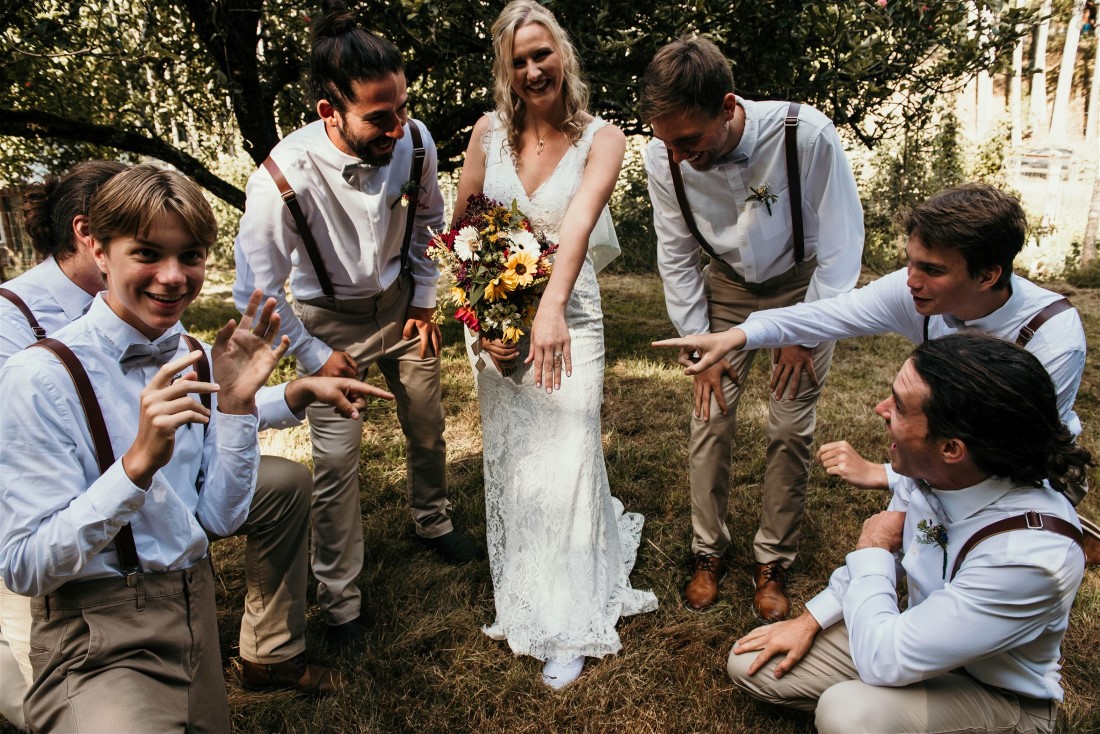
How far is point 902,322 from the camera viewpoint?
306 centimetres

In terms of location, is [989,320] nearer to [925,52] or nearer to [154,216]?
[154,216]

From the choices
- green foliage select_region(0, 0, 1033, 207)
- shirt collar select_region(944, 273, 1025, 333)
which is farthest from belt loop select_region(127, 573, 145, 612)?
green foliage select_region(0, 0, 1033, 207)

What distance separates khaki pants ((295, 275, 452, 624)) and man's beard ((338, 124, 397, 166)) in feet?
2.12

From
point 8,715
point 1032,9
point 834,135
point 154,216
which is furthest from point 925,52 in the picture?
point 8,715

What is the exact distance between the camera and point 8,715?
2.53 metres

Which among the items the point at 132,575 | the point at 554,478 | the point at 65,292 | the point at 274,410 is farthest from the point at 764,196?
the point at 65,292

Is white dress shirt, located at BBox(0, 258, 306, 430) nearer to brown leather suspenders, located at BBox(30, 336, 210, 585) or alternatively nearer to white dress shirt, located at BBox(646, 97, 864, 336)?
brown leather suspenders, located at BBox(30, 336, 210, 585)

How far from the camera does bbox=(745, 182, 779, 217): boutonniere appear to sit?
Result: 3.30 m

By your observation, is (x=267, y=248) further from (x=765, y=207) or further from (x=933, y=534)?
(x=933, y=534)

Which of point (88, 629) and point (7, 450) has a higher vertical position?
point (7, 450)

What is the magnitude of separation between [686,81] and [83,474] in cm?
247

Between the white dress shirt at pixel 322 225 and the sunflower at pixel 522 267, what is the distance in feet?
2.45

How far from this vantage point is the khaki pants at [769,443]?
139 inches

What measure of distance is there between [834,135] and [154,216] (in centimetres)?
270
